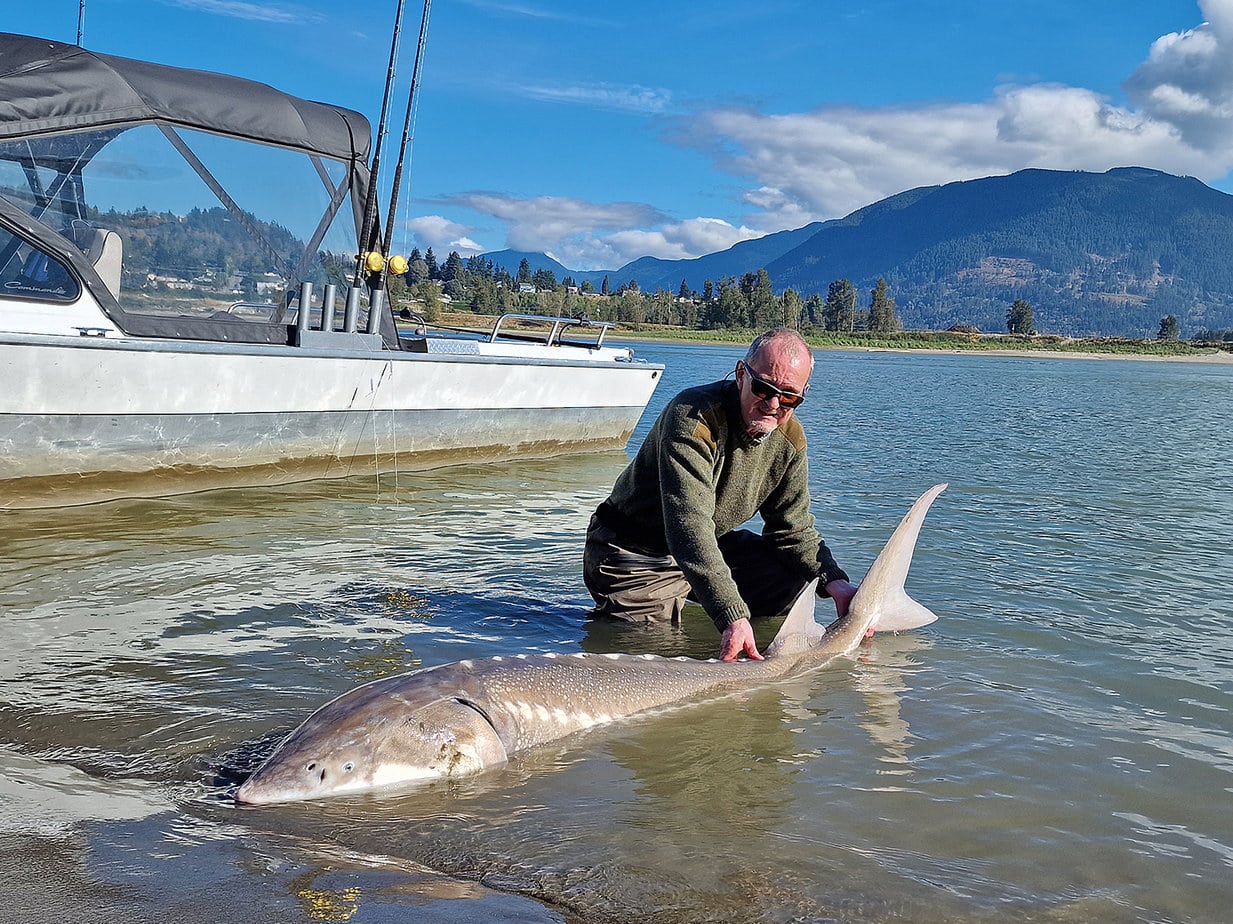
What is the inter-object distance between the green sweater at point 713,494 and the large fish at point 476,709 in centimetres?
36

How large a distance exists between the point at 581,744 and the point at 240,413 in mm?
6339

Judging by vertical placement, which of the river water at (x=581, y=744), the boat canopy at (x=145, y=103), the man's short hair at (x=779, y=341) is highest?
the boat canopy at (x=145, y=103)

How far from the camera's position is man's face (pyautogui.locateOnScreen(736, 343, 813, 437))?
5.00m

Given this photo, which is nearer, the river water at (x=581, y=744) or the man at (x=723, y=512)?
the river water at (x=581, y=744)

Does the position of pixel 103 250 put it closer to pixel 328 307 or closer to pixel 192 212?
pixel 192 212

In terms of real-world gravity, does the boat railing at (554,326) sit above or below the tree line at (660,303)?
below

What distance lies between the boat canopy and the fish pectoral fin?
7173 mm

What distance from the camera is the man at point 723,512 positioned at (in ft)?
16.8

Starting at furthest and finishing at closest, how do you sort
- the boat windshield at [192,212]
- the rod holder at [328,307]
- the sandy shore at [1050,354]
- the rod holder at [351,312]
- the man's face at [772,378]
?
the sandy shore at [1050,354] < the rod holder at [351,312] < the rod holder at [328,307] < the boat windshield at [192,212] < the man's face at [772,378]

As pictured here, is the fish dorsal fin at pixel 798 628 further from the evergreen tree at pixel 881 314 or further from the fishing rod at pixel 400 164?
the evergreen tree at pixel 881 314

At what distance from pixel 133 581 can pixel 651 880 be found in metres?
4.71

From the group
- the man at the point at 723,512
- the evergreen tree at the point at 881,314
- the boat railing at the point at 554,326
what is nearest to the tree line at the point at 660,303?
the evergreen tree at the point at 881,314

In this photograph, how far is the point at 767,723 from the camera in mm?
4879

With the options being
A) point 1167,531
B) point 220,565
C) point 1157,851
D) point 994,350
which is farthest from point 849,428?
point 994,350
